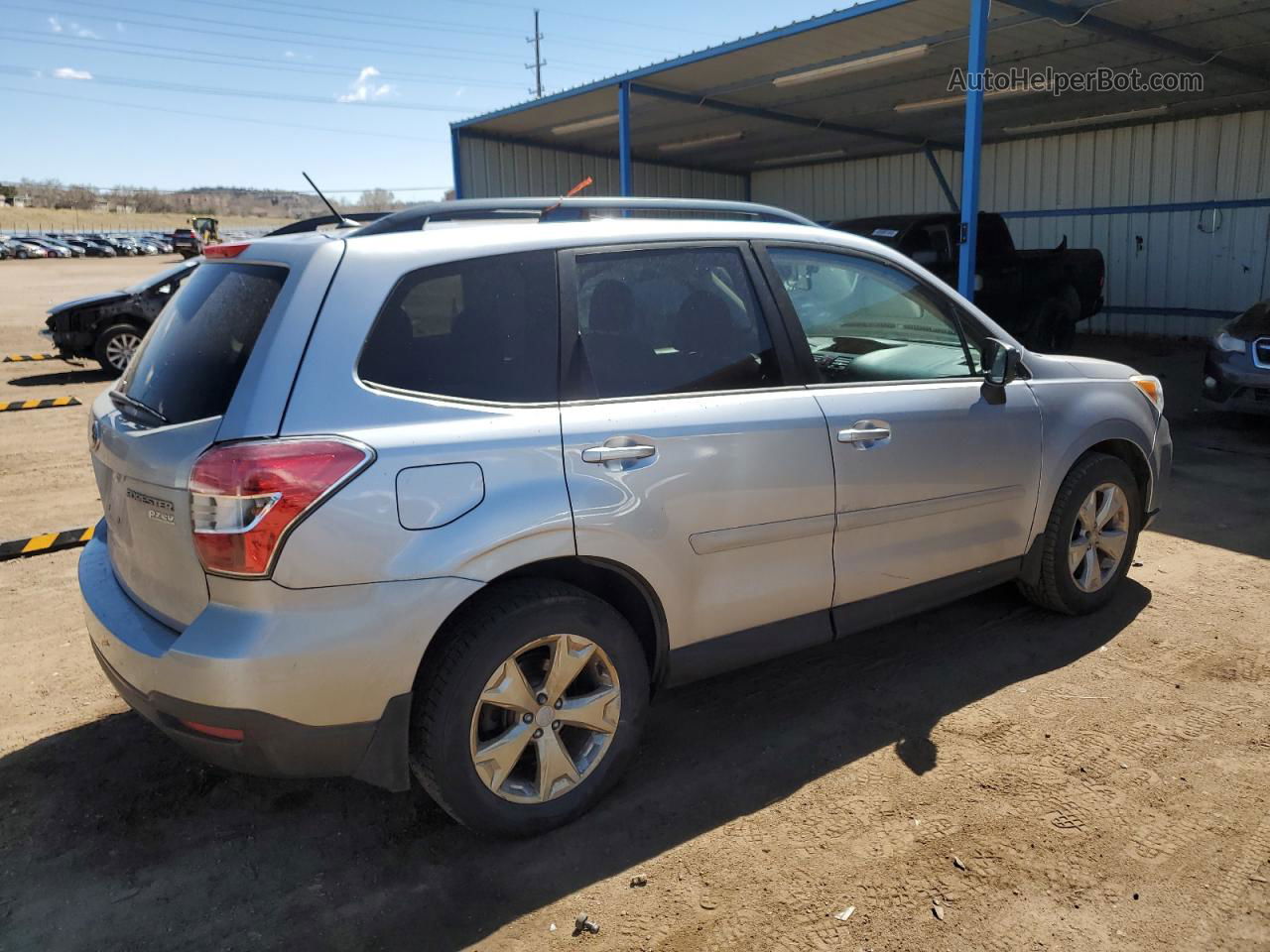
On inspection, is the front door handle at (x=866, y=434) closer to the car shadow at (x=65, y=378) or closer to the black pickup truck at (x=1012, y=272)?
the black pickup truck at (x=1012, y=272)

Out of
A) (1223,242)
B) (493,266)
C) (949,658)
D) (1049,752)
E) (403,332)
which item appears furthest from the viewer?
(1223,242)

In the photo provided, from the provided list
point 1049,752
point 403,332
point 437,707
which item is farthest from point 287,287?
point 1049,752

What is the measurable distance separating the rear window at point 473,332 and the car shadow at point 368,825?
4.53 feet

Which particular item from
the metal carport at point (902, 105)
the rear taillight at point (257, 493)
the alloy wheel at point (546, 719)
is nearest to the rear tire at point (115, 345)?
the metal carport at point (902, 105)

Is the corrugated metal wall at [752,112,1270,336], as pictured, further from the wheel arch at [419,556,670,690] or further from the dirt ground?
the wheel arch at [419,556,670,690]

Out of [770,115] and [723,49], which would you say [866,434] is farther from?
[770,115]

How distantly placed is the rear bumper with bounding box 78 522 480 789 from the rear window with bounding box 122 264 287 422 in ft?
1.88

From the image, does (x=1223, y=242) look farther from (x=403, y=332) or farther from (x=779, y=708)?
(x=403, y=332)

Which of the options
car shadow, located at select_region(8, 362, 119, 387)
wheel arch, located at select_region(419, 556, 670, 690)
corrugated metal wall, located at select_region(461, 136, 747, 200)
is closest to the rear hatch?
wheel arch, located at select_region(419, 556, 670, 690)

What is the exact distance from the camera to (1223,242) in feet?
50.9

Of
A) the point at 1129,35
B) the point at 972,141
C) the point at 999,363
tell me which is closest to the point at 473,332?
the point at 999,363

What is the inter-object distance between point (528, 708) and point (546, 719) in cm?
9

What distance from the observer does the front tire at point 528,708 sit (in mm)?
2613

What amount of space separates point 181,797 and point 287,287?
1.77 m
